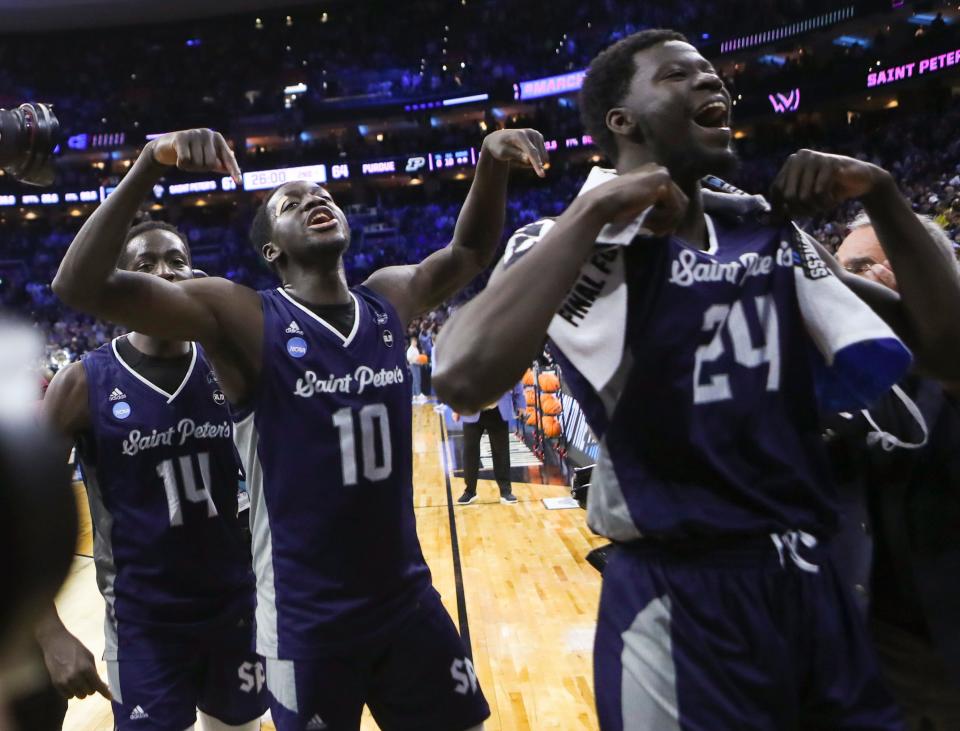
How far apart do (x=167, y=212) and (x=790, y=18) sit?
79.6 ft

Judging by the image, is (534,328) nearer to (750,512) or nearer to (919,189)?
(750,512)

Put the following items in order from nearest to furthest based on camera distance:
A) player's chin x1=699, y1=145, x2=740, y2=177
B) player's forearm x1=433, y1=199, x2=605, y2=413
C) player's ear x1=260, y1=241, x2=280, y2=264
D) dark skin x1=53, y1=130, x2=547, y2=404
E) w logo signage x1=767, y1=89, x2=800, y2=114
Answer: player's forearm x1=433, y1=199, x2=605, y2=413 → player's chin x1=699, y1=145, x2=740, y2=177 → dark skin x1=53, y1=130, x2=547, y2=404 → player's ear x1=260, y1=241, x2=280, y2=264 → w logo signage x1=767, y1=89, x2=800, y2=114

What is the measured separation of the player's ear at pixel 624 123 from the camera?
1.60 m

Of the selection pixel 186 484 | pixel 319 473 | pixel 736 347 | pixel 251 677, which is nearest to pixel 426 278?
pixel 319 473

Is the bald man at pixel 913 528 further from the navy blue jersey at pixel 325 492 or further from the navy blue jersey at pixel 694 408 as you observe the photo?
the navy blue jersey at pixel 325 492

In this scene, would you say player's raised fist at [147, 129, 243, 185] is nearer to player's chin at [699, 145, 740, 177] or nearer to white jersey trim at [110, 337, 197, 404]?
white jersey trim at [110, 337, 197, 404]

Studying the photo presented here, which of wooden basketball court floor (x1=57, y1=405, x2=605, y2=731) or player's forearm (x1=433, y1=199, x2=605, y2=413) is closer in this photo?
player's forearm (x1=433, y1=199, x2=605, y2=413)

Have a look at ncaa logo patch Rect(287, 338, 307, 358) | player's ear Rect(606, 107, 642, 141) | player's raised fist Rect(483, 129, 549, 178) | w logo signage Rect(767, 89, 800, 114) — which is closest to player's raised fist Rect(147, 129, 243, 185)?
ncaa logo patch Rect(287, 338, 307, 358)

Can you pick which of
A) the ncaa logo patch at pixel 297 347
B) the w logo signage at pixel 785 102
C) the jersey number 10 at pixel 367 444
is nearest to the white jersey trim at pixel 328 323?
the ncaa logo patch at pixel 297 347

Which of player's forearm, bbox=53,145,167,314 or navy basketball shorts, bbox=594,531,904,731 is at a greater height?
player's forearm, bbox=53,145,167,314

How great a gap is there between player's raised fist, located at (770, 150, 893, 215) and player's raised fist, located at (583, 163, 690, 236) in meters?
0.26

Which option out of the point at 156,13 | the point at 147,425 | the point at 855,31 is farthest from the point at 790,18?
the point at 147,425

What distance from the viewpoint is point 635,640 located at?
1413 mm

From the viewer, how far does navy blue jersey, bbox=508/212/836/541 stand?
1.41 m
